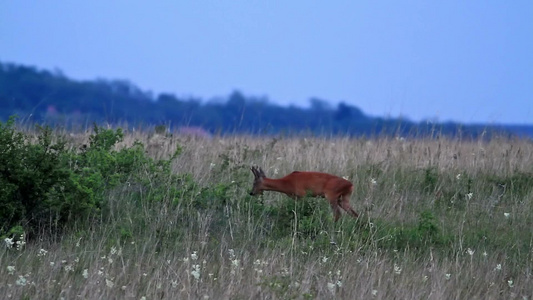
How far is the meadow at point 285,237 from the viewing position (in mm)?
6121

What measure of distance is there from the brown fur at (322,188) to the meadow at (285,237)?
10cm

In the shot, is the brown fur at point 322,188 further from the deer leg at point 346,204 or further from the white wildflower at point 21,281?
the white wildflower at point 21,281

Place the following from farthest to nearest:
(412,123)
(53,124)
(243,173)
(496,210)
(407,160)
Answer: (412,123) → (53,124) → (407,160) → (243,173) → (496,210)

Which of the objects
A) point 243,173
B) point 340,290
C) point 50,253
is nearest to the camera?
point 340,290

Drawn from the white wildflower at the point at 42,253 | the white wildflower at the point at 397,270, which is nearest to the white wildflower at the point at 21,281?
the white wildflower at the point at 42,253

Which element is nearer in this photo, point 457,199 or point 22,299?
point 22,299

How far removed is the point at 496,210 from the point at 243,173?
311 centimetres

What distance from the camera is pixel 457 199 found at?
32.6 feet

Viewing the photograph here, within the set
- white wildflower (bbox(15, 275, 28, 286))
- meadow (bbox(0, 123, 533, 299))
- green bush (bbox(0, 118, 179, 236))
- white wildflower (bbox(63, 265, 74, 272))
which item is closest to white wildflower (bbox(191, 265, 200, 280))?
meadow (bbox(0, 123, 533, 299))

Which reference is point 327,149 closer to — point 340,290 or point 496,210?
point 496,210

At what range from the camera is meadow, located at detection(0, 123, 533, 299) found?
6.12m

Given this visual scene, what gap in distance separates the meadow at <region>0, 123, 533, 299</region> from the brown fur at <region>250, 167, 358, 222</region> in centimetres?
10

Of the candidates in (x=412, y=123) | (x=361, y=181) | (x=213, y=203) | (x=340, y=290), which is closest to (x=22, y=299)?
(x=340, y=290)

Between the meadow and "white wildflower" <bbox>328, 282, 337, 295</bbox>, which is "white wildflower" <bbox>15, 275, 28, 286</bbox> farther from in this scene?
"white wildflower" <bbox>328, 282, 337, 295</bbox>
